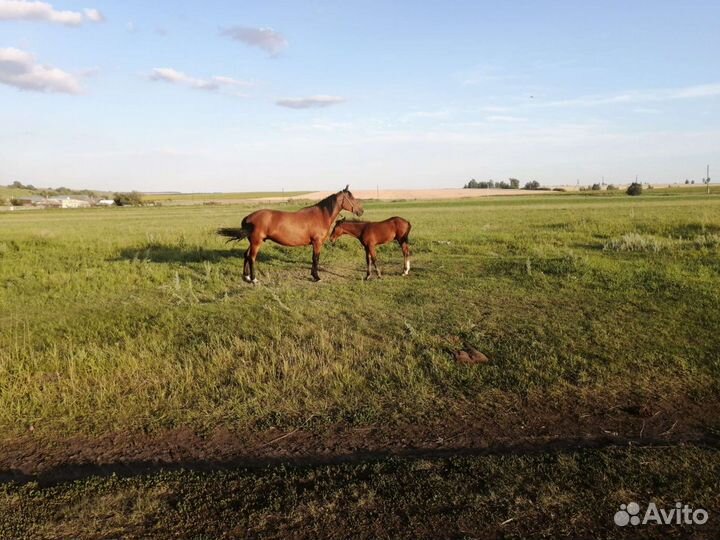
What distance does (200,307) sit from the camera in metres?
9.56

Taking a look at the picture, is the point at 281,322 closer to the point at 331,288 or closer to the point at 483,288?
the point at 331,288

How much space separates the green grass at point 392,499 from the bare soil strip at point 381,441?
0.33 m

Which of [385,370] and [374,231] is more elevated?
[374,231]

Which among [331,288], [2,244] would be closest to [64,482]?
[331,288]

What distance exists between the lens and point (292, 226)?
11.5 m

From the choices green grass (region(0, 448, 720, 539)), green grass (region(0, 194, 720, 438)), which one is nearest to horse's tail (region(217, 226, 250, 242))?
green grass (region(0, 194, 720, 438))

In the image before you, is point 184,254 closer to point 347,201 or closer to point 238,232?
point 238,232

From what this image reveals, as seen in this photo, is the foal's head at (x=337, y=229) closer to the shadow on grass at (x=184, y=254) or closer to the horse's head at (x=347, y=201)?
the horse's head at (x=347, y=201)

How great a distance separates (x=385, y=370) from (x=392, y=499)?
107 inches

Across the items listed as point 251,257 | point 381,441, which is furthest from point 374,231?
point 381,441

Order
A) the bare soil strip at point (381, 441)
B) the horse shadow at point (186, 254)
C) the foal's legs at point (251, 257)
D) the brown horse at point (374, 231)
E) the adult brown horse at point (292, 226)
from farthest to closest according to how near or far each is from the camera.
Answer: the horse shadow at point (186, 254) < the brown horse at point (374, 231) < the foal's legs at point (251, 257) < the adult brown horse at point (292, 226) < the bare soil strip at point (381, 441)

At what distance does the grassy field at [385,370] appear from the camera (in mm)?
3826

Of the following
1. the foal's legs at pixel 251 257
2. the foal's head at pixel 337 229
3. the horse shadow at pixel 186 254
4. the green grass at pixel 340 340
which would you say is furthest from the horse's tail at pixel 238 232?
the horse shadow at pixel 186 254

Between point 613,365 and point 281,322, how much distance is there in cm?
517
